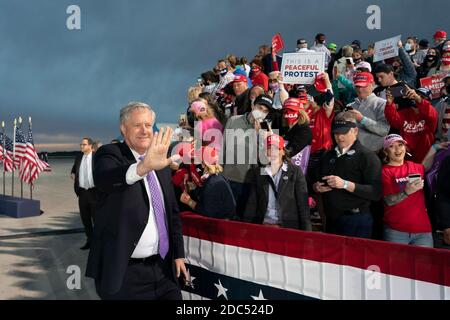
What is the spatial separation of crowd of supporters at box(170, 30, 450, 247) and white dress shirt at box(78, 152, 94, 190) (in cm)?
332

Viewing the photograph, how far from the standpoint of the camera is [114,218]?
2.72m

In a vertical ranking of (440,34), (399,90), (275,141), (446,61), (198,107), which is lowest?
(275,141)

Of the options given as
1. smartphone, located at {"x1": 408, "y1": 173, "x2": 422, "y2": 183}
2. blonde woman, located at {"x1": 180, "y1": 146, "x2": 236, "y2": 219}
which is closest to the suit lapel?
blonde woman, located at {"x1": 180, "y1": 146, "x2": 236, "y2": 219}

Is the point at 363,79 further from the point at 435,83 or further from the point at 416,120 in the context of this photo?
the point at 435,83

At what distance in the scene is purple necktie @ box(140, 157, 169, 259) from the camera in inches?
115

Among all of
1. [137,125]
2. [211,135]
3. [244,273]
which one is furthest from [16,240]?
[137,125]

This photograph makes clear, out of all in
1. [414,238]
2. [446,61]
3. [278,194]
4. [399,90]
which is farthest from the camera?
[446,61]

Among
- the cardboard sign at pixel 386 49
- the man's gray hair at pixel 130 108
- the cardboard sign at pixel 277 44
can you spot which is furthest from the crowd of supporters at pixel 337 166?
the cardboard sign at pixel 277 44

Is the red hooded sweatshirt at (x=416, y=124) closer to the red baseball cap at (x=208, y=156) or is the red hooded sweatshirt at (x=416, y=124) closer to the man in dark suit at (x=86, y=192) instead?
the red baseball cap at (x=208, y=156)

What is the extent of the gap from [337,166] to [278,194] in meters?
0.67

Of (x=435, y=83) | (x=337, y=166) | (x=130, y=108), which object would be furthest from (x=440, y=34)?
(x=130, y=108)

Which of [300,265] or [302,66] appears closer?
[300,265]

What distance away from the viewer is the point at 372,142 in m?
5.30

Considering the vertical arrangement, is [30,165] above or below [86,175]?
below
